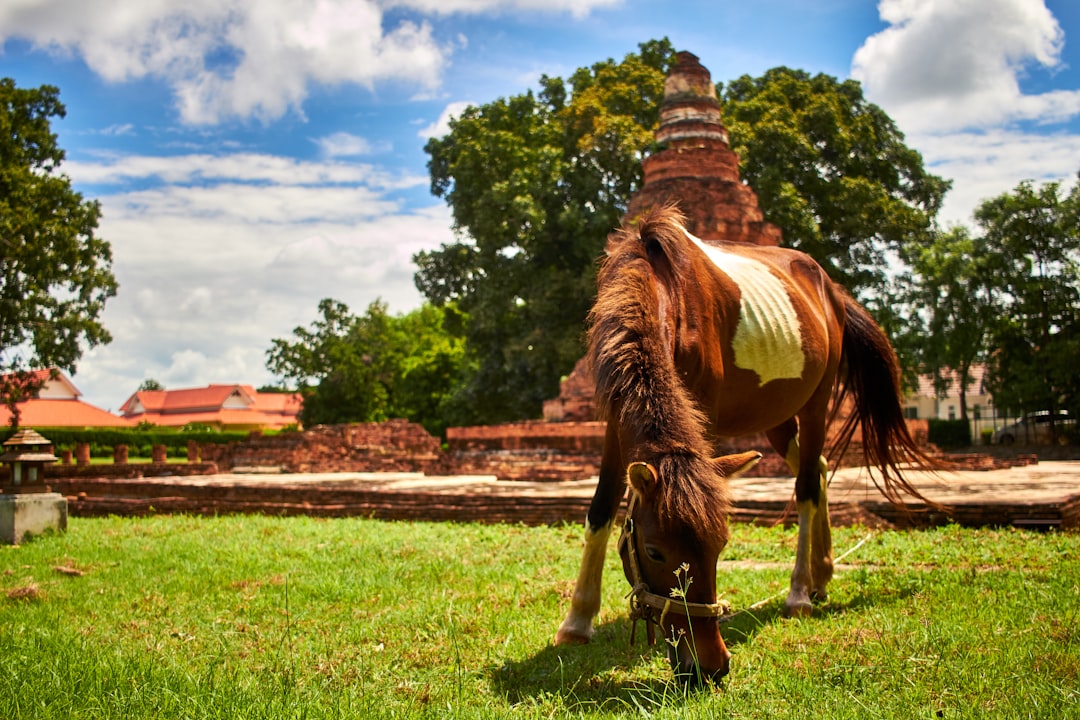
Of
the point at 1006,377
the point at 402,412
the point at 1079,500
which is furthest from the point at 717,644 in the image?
the point at 402,412

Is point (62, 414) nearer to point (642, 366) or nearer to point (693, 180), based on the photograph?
point (693, 180)

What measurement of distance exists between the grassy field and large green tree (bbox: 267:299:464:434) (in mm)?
25990

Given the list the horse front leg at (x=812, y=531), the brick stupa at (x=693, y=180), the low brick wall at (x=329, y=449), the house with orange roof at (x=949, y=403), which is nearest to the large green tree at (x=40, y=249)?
the low brick wall at (x=329, y=449)

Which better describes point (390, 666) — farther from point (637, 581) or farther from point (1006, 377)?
point (1006, 377)

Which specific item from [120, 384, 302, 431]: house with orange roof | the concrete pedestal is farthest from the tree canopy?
[120, 384, 302, 431]: house with orange roof

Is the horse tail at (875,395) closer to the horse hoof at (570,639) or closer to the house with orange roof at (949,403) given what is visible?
the horse hoof at (570,639)

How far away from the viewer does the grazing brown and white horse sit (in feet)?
10.1

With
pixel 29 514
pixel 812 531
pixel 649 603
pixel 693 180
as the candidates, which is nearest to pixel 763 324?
pixel 812 531

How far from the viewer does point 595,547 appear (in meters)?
4.29

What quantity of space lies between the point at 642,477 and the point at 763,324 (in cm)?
189

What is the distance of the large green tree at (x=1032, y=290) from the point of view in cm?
2745

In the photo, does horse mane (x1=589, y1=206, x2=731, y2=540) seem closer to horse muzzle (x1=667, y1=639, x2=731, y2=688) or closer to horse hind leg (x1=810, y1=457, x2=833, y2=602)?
horse muzzle (x1=667, y1=639, x2=731, y2=688)

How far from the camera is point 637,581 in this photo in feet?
10.4

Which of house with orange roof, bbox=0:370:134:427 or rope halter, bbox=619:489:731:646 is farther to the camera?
house with orange roof, bbox=0:370:134:427
